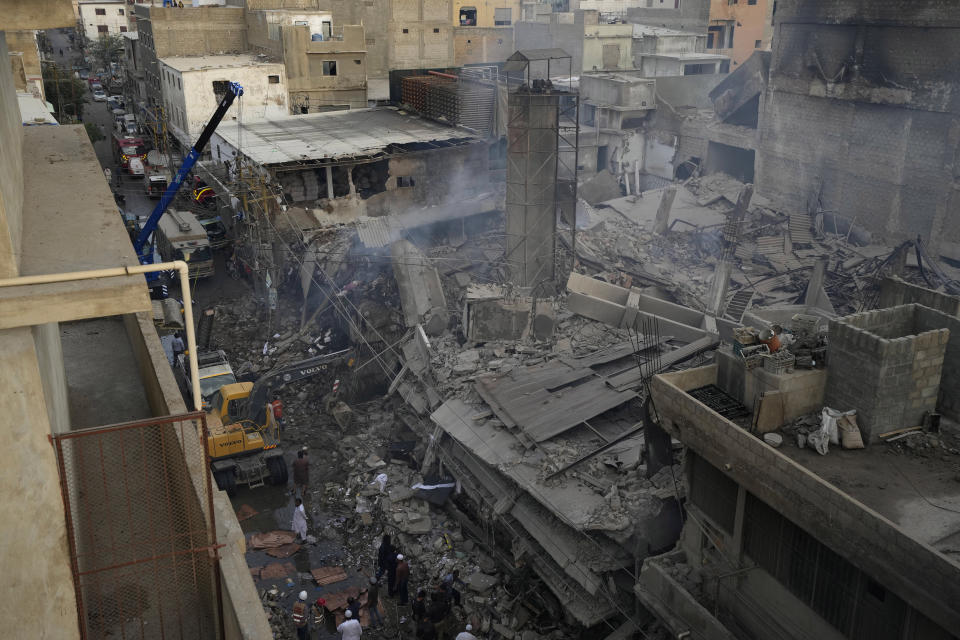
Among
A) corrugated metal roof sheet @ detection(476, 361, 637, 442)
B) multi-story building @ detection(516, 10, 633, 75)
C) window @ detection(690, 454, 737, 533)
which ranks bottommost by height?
corrugated metal roof sheet @ detection(476, 361, 637, 442)

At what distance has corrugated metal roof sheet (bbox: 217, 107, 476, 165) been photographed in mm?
26797

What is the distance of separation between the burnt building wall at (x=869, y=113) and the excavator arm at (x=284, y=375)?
17892 millimetres

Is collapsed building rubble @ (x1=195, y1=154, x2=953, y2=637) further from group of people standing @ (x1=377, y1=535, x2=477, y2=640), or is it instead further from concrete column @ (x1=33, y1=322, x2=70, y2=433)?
concrete column @ (x1=33, y1=322, x2=70, y2=433)

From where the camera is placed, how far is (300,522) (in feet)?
50.3

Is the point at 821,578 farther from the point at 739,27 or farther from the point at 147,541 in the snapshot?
the point at 739,27

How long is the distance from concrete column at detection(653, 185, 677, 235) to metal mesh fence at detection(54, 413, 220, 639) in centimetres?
2293

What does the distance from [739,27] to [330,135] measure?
1242 inches

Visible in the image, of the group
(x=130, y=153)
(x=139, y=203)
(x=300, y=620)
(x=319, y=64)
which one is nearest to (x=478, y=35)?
(x=319, y=64)

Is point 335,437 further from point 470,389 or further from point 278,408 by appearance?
point 470,389

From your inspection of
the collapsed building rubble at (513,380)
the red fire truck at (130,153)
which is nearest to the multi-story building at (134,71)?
the red fire truck at (130,153)

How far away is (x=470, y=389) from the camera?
17.0 meters

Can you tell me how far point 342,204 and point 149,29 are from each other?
25.8 meters

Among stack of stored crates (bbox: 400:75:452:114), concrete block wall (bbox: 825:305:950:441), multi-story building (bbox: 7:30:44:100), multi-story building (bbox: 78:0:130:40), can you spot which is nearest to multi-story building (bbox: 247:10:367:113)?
stack of stored crates (bbox: 400:75:452:114)

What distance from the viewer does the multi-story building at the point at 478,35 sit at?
5425 centimetres
